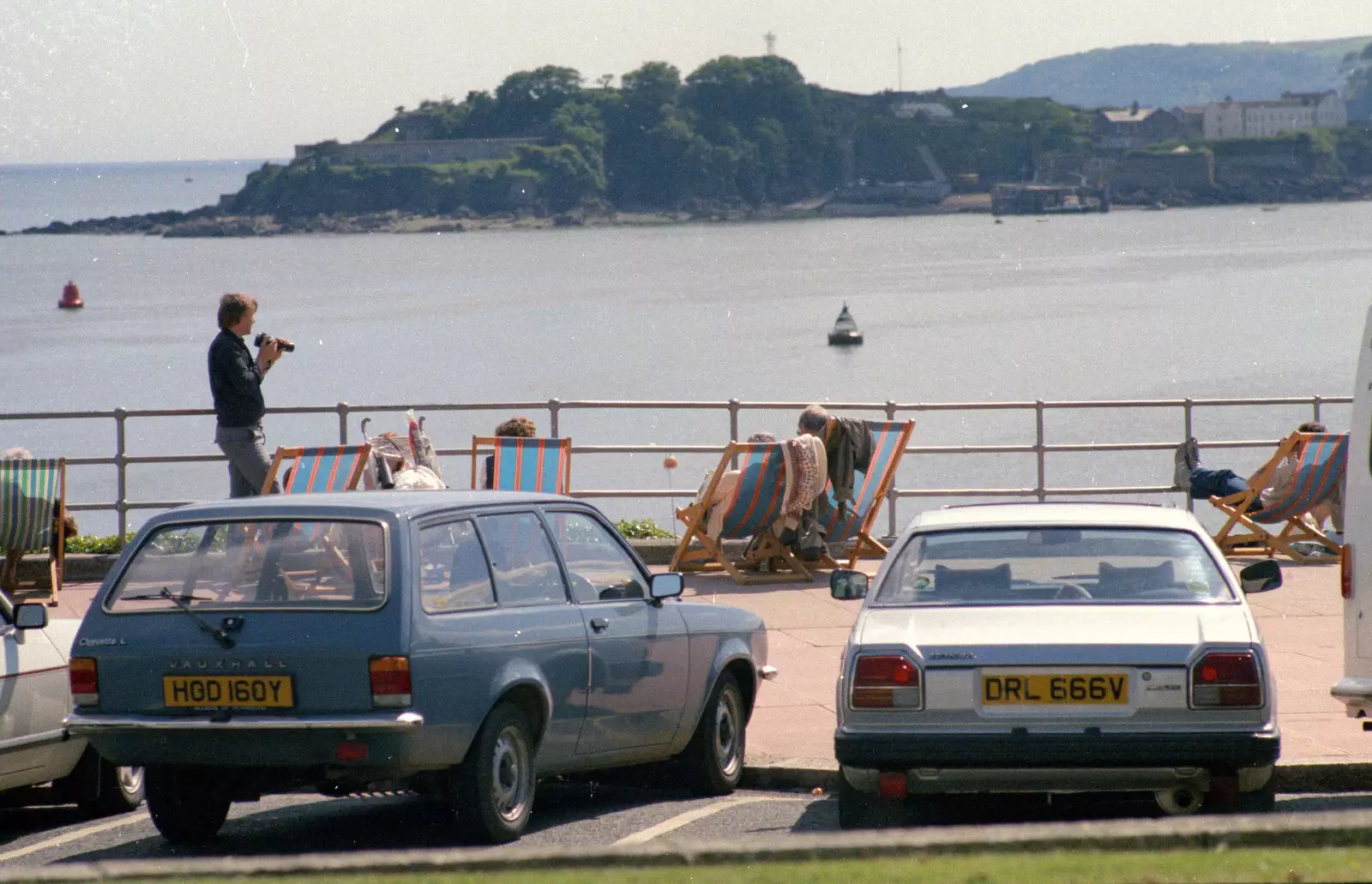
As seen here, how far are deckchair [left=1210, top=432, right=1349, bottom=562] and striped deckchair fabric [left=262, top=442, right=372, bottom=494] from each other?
6246 millimetres

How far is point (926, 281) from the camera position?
127 m

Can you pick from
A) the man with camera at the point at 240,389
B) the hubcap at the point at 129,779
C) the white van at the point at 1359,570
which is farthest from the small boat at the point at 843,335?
the white van at the point at 1359,570

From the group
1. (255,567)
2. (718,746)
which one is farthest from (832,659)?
(255,567)

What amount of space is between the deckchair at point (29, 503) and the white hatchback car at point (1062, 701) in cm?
860

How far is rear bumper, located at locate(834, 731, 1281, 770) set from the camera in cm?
627

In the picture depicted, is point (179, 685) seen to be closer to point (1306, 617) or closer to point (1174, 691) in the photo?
point (1174, 691)

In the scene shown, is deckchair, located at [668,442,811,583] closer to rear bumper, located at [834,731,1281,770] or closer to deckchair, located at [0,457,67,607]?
deckchair, located at [0,457,67,607]

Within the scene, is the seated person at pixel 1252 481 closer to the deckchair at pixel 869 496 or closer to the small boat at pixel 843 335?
the deckchair at pixel 869 496

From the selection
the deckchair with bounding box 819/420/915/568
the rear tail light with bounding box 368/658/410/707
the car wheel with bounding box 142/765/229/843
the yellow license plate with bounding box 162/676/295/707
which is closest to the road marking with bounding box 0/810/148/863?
the car wheel with bounding box 142/765/229/843

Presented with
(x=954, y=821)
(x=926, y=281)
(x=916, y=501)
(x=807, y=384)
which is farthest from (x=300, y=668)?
(x=926, y=281)

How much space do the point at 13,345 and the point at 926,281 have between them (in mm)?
58756

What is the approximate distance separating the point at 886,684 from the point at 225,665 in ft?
7.06

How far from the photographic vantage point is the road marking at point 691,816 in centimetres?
709

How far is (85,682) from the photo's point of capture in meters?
6.67
